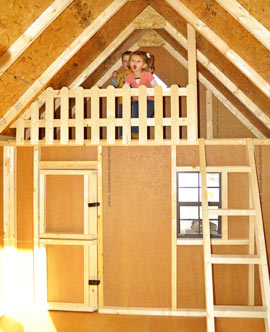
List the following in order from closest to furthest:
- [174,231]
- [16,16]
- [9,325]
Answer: [16,16] < [9,325] < [174,231]

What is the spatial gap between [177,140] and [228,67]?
35.0 inches

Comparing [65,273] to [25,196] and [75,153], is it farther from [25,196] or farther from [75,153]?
[75,153]

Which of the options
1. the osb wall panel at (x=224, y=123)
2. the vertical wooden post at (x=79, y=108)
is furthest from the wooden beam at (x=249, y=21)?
the osb wall panel at (x=224, y=123)

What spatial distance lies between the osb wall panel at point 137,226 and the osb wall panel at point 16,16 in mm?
1683

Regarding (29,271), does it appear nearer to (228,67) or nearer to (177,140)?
(177,140)

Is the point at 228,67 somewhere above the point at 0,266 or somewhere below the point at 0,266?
above

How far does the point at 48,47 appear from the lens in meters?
3.15

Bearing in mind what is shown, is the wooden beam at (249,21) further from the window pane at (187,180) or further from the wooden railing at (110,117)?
the window pane at (187,180)

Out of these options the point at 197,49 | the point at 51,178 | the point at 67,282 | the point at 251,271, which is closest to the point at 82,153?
the point at 51,178

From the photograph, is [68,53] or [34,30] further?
[68,53]

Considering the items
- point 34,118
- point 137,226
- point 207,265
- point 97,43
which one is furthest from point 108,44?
point 207,265

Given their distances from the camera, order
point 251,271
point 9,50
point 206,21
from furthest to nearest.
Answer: point 251,271 → point 206,21 → point 9,50

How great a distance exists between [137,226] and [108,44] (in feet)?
6.82

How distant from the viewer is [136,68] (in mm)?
3982
